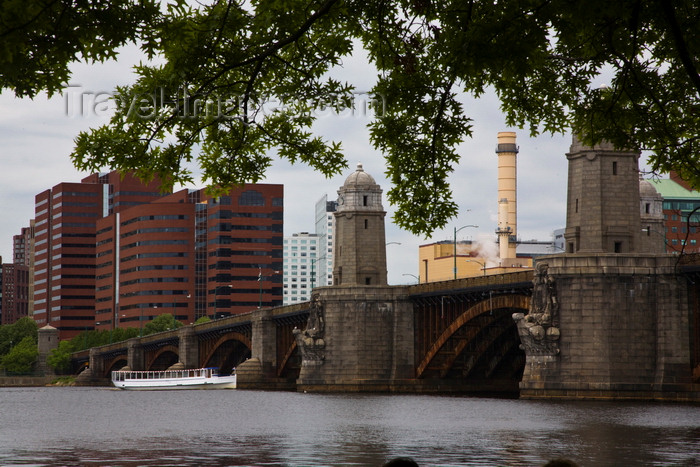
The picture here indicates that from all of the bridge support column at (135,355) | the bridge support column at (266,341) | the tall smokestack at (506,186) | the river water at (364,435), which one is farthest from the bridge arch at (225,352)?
the river water at (364,435)

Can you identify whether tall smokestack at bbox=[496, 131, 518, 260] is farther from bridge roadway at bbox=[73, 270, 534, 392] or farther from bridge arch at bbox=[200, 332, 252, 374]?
bridge roadway at bbox=[73, 270, 534, 392]

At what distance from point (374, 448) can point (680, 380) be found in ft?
114

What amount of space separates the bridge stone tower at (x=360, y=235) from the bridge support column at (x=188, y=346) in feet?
184

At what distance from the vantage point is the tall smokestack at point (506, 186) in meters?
197

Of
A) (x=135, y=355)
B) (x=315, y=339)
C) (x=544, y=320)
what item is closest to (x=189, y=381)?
(x=135, y=355)

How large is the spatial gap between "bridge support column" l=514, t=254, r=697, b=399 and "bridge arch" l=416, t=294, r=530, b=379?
14166 mm

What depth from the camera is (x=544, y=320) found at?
244 feet

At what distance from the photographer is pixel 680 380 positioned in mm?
71250

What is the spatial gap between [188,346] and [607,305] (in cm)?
9389

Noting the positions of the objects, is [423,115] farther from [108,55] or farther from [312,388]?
[312,388]

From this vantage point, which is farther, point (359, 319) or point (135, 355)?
point (135, 355)

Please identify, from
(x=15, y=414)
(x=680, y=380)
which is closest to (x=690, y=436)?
(x=680, y=380)

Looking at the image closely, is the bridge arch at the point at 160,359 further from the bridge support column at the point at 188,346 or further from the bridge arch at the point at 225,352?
the bridge support column at the point at 188,346

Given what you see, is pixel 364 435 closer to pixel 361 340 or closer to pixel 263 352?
pixel 361 340
